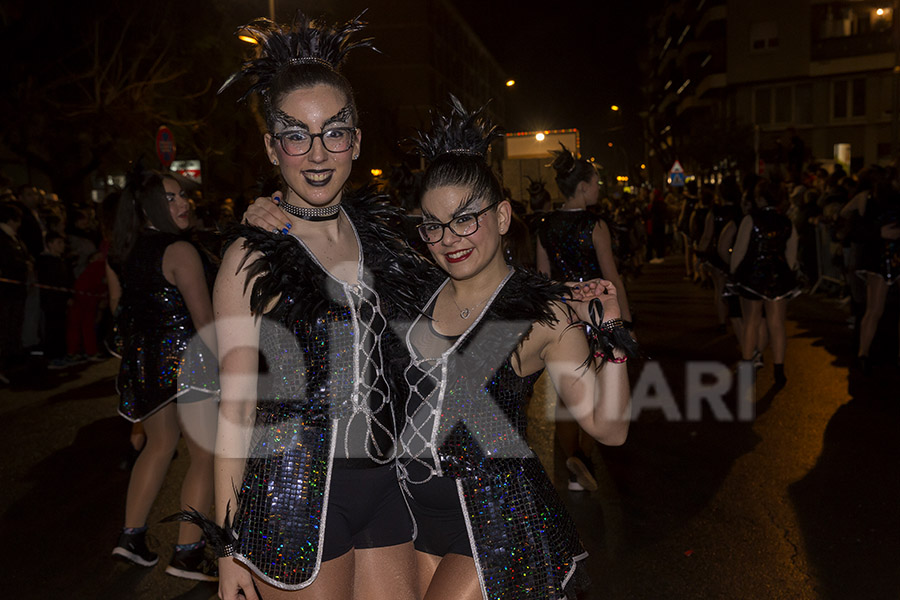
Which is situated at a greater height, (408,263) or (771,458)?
(408,263)

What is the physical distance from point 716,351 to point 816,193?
6468 mm

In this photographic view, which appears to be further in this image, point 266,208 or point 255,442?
point 266,208

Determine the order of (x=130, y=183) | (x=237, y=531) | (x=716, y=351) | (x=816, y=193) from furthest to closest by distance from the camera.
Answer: (x=816, y=193), (x=716, y=351), (x=130, y=183), (x=237, y=531)

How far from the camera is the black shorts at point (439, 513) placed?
92.7 inches

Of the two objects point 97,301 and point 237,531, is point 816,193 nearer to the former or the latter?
point 97,301

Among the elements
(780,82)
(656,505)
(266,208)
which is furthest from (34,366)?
(780,82)

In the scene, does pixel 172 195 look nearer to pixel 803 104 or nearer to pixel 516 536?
pixel 516 536

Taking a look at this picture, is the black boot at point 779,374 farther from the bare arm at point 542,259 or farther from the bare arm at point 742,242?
the bare arm at point 542,259

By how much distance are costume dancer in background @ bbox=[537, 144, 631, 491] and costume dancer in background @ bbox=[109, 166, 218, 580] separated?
2440mm

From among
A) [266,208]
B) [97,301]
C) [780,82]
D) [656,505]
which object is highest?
[780,82]

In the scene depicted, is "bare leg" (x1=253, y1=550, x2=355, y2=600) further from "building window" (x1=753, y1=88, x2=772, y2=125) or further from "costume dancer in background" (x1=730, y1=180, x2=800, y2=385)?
"building window" (x1=753, y1=88, x2=772, y2=125)

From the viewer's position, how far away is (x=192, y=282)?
164 inches

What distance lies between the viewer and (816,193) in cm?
1505

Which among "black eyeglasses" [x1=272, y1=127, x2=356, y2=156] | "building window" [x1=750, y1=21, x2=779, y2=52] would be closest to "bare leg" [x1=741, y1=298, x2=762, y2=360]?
"black eyeglasses" [x1=272, y1=127, x2=356, y2=156]
